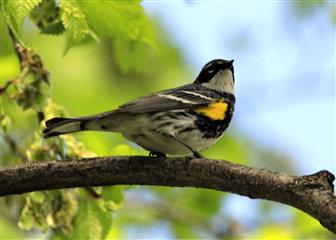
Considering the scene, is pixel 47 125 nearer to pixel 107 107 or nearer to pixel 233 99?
pixel 233 99

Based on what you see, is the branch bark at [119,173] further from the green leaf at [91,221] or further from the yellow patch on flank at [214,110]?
the yellow patch on flank at [214,110]

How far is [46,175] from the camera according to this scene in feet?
14.9

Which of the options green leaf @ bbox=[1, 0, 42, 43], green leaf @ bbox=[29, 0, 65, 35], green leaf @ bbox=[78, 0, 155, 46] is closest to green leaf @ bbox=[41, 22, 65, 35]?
green leaf @ bbox=[29, 0, 65, 35]

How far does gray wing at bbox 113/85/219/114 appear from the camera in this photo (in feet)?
19.4

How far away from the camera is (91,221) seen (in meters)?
5.50

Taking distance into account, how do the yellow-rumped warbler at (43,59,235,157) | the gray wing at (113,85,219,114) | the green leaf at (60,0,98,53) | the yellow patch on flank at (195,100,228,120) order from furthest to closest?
the yellow patch on flank at (195,100,228,120) < the gray wing at (113,85,219,114) < the yellow-rumped warbler at (43,59,235,157) < the green leaf at (60,0,98,53)

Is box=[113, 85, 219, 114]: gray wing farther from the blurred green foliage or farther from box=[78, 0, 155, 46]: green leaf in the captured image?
box=[78, 0, 155, 46]: green leaf

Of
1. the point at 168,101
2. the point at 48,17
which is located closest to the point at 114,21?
the point at 48,17

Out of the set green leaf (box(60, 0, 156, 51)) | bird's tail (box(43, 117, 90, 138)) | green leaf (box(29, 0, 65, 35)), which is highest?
green leaf (box(29, 0, 65, 35))

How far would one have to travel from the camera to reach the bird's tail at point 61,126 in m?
5.34

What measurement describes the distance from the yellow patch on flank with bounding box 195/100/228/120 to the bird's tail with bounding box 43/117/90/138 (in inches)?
40.6

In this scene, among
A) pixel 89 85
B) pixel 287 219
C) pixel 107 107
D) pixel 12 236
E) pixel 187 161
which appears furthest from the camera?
pixel 89 85

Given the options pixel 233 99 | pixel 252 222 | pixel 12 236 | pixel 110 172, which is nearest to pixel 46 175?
pixel 110 172

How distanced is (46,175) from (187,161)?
32.2 inches
